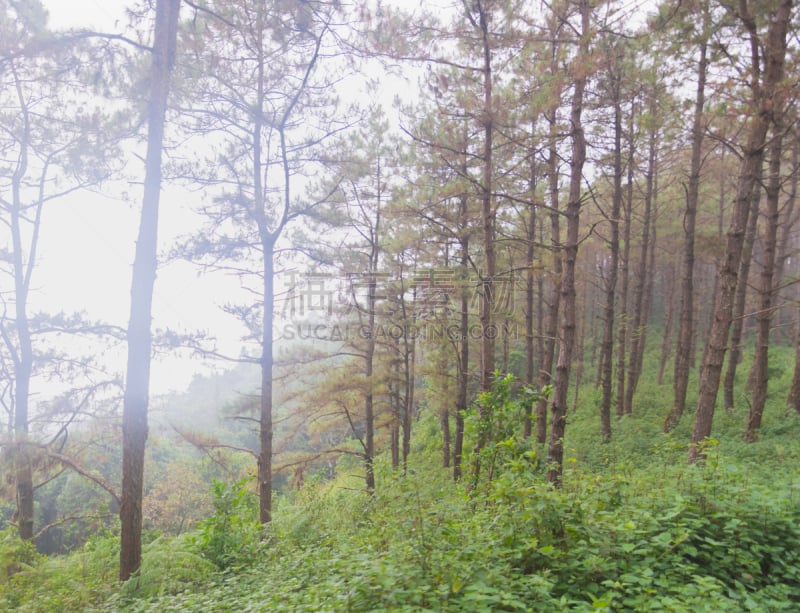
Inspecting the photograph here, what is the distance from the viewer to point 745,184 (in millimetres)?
6426

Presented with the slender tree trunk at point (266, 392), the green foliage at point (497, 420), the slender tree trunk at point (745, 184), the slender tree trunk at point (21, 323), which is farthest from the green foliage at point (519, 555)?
the slender tree trunk at point (21, 323)

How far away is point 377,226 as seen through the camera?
13305 millimetres

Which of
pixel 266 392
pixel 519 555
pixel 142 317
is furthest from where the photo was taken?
pixel 266 392

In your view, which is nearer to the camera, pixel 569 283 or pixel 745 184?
pixel 569 283

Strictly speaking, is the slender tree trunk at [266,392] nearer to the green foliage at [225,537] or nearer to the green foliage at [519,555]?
the green foliage at [225,537]

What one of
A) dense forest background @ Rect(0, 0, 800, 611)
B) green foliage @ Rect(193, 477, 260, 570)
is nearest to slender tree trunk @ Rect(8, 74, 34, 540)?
dense forest background @ Rect(0, 0, 800, 611)

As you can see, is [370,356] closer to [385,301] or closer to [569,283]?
[385,301]

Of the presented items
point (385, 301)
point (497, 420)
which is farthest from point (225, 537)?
point (385, 301)

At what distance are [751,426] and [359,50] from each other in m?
10.8

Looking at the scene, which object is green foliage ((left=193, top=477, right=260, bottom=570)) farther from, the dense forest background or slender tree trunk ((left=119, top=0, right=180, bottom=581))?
slender tree trunk ((left=119, top=0, right=180, bottom=581))

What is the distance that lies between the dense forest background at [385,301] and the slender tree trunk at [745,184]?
0.05m

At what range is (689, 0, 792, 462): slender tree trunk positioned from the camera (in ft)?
20.4

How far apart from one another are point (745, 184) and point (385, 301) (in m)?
9.36

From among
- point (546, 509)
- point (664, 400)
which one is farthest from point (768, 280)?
point (546, 509)
